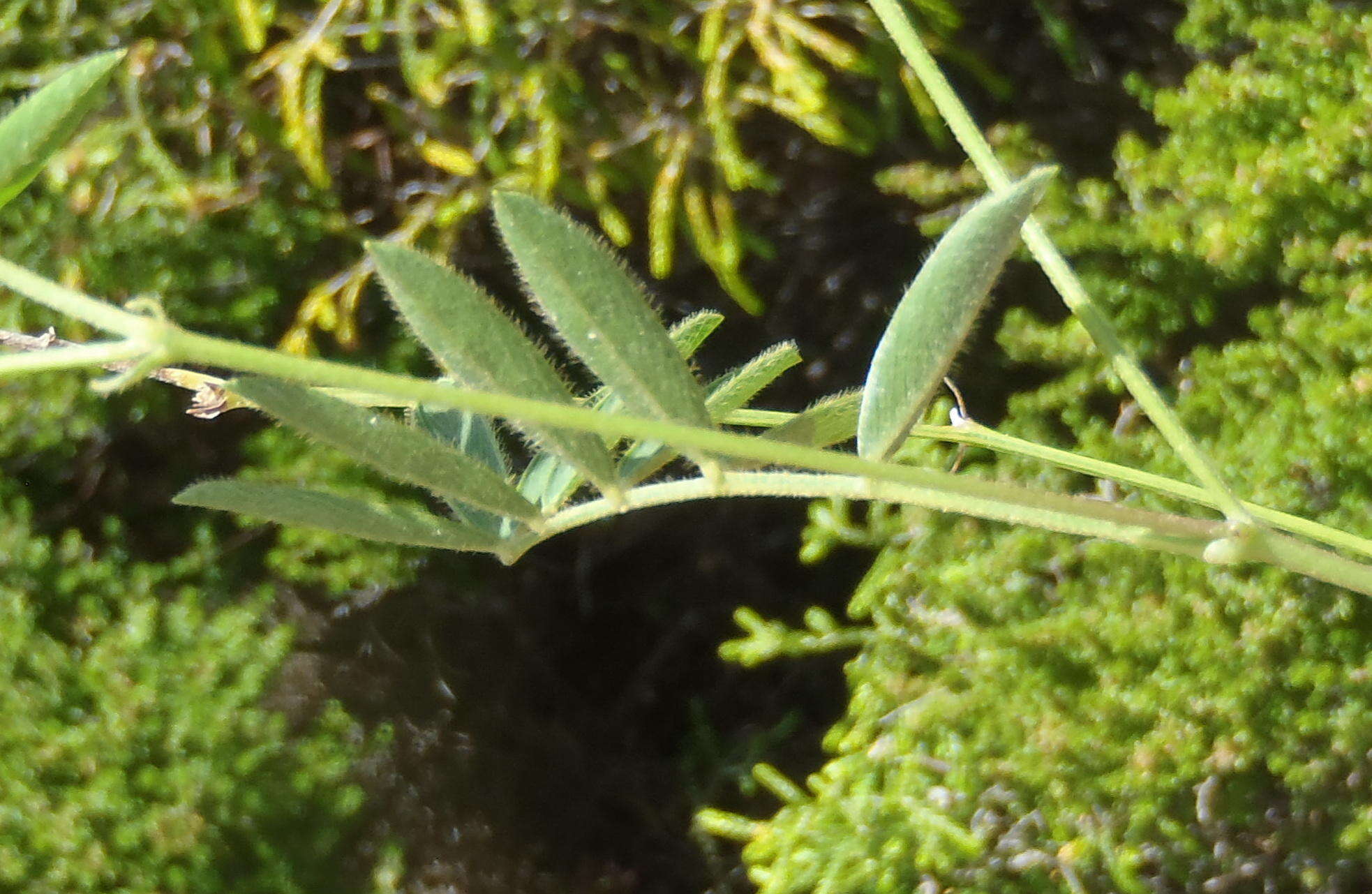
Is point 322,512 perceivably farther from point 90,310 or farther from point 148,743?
point 148,743

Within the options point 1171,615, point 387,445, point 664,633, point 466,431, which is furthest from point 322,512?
point 664,633

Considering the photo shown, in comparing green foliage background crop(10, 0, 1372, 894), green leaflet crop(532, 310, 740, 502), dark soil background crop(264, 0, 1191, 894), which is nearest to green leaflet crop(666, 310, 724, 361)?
green leaflet crop(532, 310, 740, 502)

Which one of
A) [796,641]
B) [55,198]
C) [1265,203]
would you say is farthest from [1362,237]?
[55,198]

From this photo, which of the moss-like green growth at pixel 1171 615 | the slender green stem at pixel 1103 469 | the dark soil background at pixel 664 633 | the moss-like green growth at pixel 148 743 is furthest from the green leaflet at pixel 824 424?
the moss-like green growth at pixel 148 743

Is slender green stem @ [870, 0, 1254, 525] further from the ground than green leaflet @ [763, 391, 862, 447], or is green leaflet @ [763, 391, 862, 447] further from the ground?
slender green stem @ [870, 0, 1254, 525]

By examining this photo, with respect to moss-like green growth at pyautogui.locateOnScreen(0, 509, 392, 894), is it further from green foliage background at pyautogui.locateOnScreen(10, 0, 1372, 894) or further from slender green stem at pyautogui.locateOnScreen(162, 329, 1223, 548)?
slender green stem at pyautogui.locateOnScreen(162, 329, 1223, 548)

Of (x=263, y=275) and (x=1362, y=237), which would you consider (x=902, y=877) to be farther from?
(x=263, y=275)

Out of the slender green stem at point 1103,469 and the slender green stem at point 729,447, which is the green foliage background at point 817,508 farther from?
the slender green stem at point 729,447
